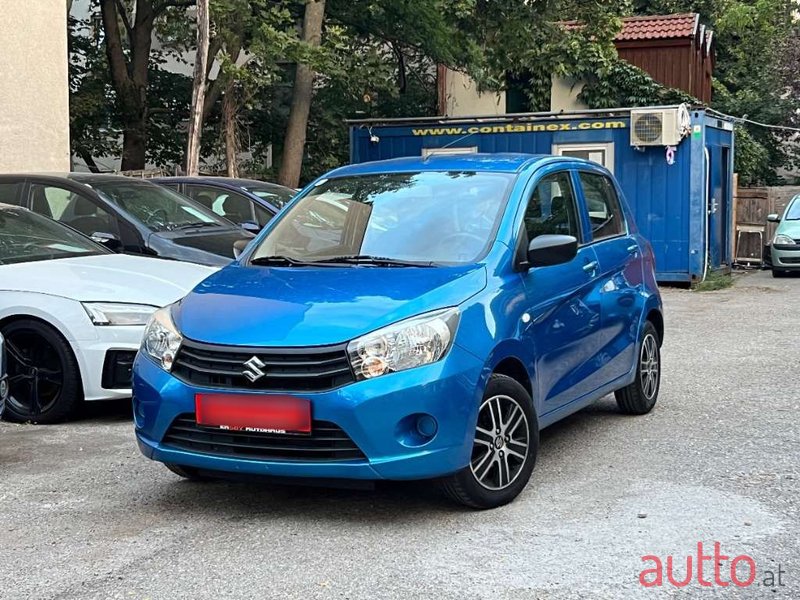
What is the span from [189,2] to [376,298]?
18.1 meters

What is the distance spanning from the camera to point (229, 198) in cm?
1185

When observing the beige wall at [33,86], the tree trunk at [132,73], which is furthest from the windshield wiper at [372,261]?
the tree trunk at [132,73]

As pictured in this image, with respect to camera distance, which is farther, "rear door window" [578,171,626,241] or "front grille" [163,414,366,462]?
"rear door window" [578,171,626,241]

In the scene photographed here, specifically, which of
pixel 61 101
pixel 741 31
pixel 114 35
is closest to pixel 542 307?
pixel 61 101

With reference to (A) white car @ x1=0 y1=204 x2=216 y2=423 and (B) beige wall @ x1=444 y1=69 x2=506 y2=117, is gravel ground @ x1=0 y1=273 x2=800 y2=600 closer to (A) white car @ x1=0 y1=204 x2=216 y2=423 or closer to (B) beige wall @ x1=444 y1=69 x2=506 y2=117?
(A) white car @ x1=0 y1=204 x2=216 y2=423

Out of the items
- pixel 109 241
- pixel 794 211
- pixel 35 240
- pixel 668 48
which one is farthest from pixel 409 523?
pixel 668 48

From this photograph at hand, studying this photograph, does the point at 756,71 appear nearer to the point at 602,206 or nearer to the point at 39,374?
the point at 602,206

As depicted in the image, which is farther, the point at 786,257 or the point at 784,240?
the point at 784,240

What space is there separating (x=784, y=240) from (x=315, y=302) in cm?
1602

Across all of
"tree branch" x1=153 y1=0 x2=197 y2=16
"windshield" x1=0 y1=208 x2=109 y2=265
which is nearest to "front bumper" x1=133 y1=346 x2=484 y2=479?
"windshield" x1=0 y1=208 x2=109 y2=265

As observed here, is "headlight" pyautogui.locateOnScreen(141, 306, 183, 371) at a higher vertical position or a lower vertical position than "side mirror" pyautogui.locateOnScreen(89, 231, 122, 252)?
lower

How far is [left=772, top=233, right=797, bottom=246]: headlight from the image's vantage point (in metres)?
18.7

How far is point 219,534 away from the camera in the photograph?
4.51 meters

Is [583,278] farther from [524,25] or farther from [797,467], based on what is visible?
[524,25]
